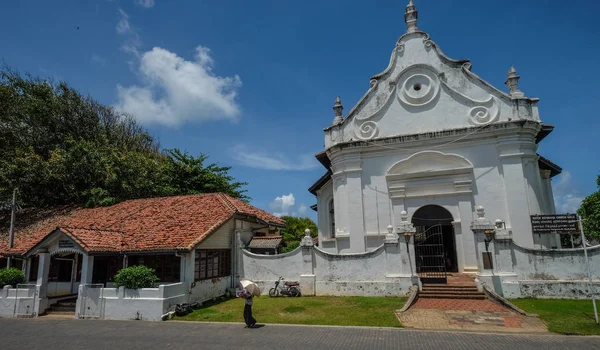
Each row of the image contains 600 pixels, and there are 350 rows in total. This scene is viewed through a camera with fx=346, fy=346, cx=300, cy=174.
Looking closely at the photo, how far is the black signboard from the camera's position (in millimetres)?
13953

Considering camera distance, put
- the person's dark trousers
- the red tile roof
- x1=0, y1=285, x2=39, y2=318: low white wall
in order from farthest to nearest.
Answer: the red tile roof
x1=0, y1=285, x2=39, y2=318: low white wall
the person's dark trousers

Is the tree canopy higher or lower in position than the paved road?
higher

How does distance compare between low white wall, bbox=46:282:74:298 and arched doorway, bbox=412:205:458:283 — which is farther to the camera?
low white wall, bbox=46:282:74:298

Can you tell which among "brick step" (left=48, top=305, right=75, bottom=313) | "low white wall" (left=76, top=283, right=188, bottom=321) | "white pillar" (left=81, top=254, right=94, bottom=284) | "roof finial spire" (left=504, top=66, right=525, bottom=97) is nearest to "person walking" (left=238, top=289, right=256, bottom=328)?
"low white wall" (left=76, top=283, right=188, bottom=321)

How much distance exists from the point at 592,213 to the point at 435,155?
71.7ft

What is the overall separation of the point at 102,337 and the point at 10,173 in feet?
58.1

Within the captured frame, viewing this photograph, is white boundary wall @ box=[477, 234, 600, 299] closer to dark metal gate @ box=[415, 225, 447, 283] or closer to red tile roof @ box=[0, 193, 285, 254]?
dark metal gate @ box=[415, 225, 447, 283]

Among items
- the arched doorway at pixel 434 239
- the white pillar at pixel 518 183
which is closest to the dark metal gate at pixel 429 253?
the arched doorway at pixel 434 239

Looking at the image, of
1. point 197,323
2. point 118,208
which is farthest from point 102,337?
point 118,208

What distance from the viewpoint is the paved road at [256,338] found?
8688 millimetres

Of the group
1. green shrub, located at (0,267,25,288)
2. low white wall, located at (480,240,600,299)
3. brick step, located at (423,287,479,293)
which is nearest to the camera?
low white wall, located at (480,240,600,299)

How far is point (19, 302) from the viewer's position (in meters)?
14.5

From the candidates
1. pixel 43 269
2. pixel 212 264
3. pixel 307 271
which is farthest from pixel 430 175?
pixel 43 269

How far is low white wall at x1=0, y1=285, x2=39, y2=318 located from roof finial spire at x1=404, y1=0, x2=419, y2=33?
22526 mm
